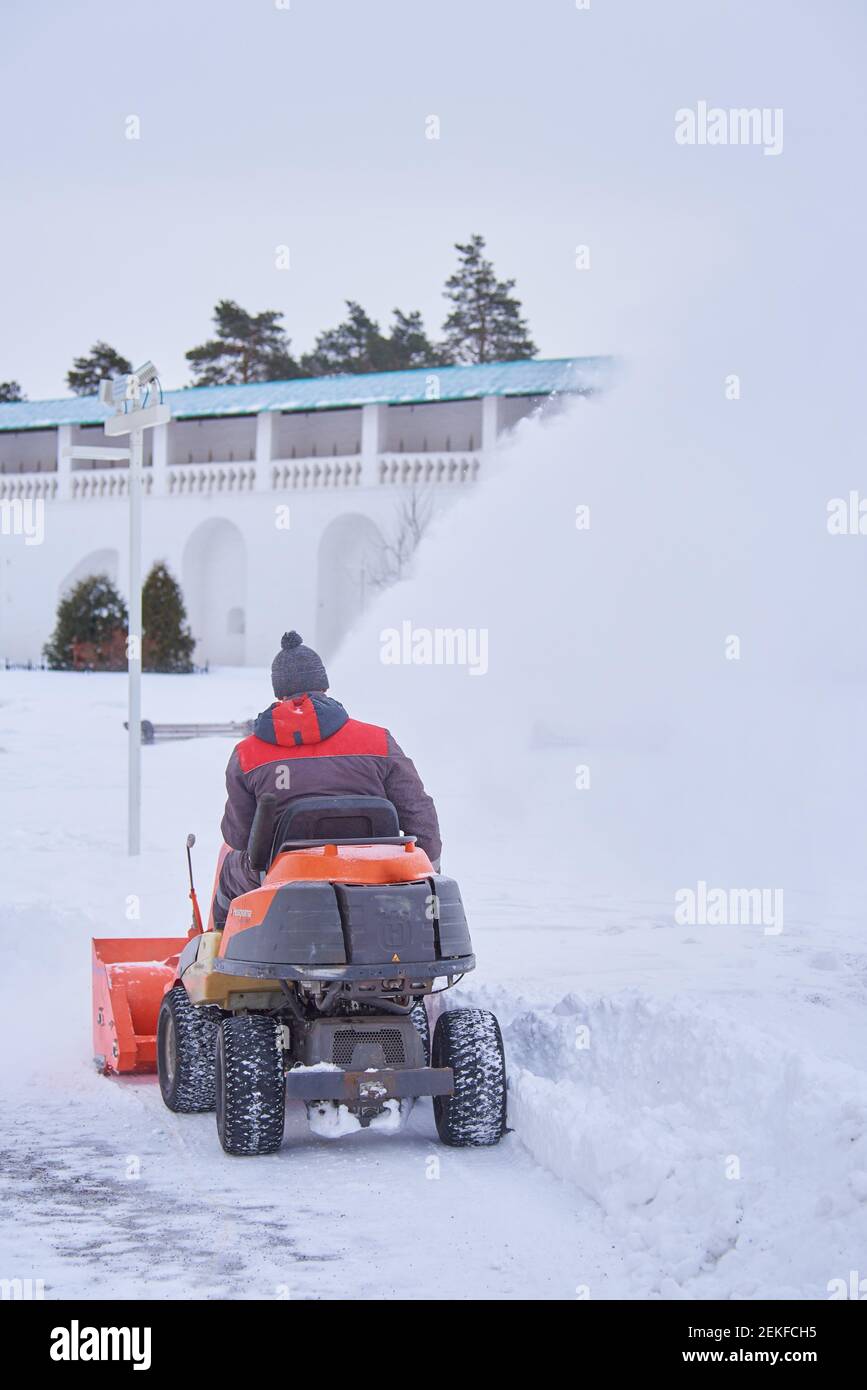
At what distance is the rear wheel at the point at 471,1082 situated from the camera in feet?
21.2

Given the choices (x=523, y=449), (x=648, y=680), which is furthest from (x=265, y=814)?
(x=523, y=449)

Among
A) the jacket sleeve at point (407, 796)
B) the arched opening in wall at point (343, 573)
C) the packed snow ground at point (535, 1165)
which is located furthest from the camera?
the arched opening in wall at point (343, 573)

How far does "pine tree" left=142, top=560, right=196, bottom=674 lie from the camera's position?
127 ft

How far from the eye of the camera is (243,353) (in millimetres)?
60219

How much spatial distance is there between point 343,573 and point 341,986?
115 ft

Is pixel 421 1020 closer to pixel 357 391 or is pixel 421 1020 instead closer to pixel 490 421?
pixel 490 421

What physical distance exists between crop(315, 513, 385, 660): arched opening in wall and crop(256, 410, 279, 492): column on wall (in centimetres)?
236

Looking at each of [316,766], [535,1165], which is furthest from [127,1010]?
[535,1165]

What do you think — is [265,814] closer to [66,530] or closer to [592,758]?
[592,758]

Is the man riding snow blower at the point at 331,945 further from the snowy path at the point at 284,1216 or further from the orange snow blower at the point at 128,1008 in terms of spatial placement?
the orange snow blower at the point at 128,1008

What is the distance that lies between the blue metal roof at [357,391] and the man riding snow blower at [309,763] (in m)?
26.6

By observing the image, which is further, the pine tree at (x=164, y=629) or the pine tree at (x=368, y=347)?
the pine tree at (x=368, y=347)

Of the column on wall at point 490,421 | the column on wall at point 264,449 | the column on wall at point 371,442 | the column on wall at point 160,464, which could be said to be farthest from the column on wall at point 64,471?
the column on wall at point 490,421

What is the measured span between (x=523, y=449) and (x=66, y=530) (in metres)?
17.0
